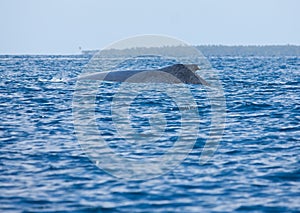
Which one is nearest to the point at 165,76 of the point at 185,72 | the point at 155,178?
the point at 185,72

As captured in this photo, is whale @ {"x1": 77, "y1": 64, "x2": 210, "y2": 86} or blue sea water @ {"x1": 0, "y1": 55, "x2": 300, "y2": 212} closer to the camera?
blue sea water @ {"x1": 0, "y1": 55, "x2": 300, "y2": 212}

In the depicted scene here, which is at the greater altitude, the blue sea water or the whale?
the whale

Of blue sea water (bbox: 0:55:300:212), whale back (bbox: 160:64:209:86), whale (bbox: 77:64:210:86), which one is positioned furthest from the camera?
whale (bbox: 77:64:210:86)

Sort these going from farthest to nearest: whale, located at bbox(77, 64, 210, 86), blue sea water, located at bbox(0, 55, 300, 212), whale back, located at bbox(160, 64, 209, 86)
Result: 1. whale, located at bbox(77, 64, 210, 86)
2. whale back, located at bbox(160, 64, 209, 86)
3. blue sea water, located at bbox(0, 55, 300, 212)

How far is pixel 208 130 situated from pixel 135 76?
2032 centimetres

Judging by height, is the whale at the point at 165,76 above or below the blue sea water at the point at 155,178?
above

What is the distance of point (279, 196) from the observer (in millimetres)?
11336

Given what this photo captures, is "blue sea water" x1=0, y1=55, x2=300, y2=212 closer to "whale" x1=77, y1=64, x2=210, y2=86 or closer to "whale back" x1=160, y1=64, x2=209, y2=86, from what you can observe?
"whale back" x1=160, y1=64, x2=209, y2=86

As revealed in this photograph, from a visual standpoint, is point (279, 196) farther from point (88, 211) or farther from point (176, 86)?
point (176, 86)

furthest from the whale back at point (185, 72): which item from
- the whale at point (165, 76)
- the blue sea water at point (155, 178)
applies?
the blue sea water at point (155, 178)

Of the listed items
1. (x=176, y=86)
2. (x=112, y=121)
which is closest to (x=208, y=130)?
(x=112, y=121)

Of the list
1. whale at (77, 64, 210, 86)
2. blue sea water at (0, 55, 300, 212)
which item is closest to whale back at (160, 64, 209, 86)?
whale at (77, 64, 210, 86)

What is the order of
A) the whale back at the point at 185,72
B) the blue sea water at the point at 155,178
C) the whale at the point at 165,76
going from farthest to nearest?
the whale at the point at 165,76 < the whale back at the point at 185,72 < the blue sea water at the point at 155,178

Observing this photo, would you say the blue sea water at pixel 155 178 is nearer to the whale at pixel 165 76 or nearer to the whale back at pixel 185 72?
the whale back at pixel 185 72
